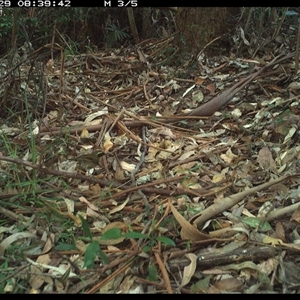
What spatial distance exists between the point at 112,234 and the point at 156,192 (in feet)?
1.20

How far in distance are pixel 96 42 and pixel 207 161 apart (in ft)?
6.91

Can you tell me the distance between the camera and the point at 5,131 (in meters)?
2.38

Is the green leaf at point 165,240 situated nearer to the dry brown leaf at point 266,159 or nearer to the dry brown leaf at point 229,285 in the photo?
the dry brown leaf at point 229,285

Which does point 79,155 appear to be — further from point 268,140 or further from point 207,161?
point 268,140

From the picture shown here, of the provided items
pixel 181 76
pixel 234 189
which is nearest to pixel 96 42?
pixel 181 76

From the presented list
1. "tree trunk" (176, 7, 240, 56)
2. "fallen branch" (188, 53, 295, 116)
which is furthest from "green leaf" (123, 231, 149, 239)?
"tree trunk" (176, 7, 240, 56)

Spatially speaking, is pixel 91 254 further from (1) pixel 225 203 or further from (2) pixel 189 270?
(1) pixel 225 203

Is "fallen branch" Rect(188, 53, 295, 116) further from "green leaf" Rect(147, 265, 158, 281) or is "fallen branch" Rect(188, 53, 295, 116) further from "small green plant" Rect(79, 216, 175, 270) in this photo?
"green leaf" Rect(147, 265, 158, 281)

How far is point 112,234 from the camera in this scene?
1501 millimetres

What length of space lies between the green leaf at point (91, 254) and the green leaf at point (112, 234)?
0.14ft

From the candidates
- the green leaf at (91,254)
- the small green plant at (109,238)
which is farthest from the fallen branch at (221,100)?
the green leaf at (91,254)

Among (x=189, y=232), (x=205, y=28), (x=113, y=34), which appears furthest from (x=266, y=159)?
(x=113, y=34)

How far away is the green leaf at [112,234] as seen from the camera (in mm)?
1493
